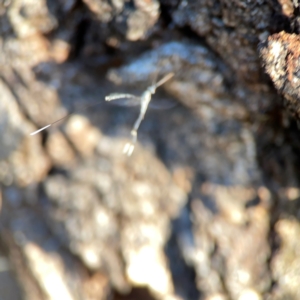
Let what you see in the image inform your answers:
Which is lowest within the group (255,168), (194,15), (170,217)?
(170,217)

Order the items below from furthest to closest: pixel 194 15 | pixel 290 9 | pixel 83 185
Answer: pixel 83 185 → pixel 194 15 → pixel 290 9

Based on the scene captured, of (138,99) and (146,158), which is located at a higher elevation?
(138,99)

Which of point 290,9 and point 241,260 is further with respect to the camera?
point 241,260

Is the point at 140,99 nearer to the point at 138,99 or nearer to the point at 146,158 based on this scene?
the point at 138,99

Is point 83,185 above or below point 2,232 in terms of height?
above

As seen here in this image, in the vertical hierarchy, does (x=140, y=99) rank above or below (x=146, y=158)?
above

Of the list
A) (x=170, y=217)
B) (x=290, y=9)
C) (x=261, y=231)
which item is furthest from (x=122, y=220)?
(x=290, y=9)

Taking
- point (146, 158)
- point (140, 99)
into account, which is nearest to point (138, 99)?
point (140, 99)

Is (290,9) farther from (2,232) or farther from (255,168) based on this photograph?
(2,232)
